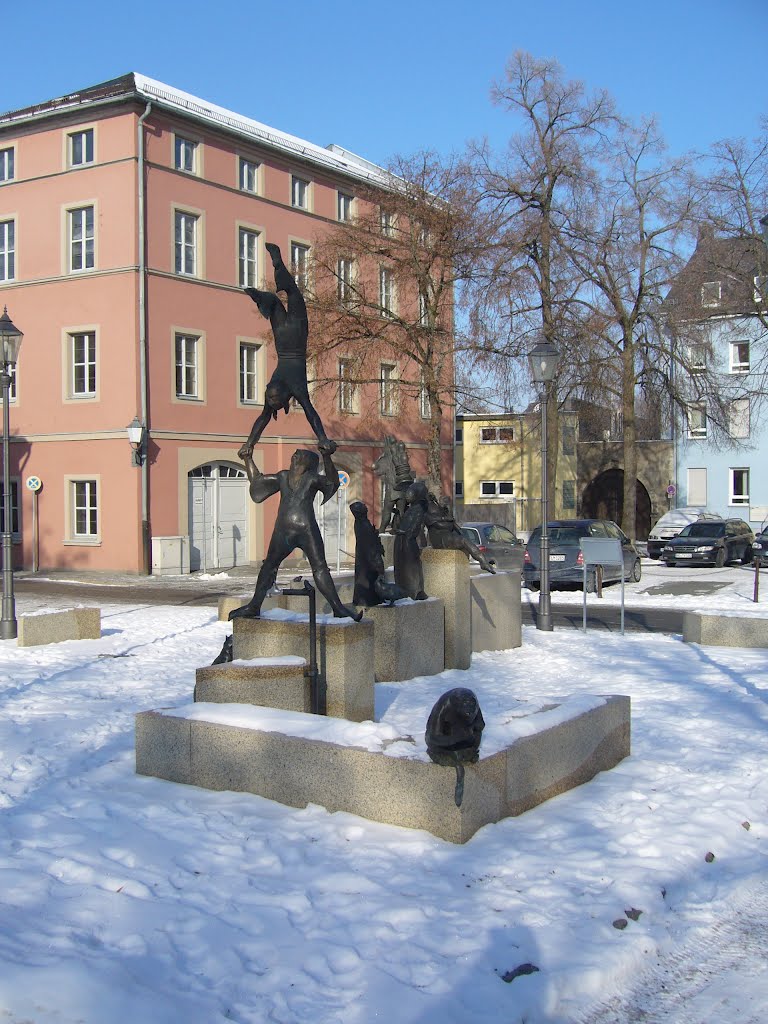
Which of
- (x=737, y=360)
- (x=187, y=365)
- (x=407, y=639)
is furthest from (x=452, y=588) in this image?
(x=737, y=360)

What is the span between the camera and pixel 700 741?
8.07 metres

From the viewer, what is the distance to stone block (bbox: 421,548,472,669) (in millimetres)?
11555

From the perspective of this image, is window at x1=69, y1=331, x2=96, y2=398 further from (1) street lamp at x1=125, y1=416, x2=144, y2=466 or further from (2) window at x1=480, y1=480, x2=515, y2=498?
(2) window at x1=480, y1=480, x2=515, y2=498

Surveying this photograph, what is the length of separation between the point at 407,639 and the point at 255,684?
345cm

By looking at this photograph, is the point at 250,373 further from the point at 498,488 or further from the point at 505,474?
the point at 498,488

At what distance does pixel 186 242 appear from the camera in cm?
2944

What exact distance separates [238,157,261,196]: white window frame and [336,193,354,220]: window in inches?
146

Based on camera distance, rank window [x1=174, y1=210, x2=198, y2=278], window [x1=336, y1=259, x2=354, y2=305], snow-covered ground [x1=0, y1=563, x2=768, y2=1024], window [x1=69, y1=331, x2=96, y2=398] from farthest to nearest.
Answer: window [x1=174, y1=210, x2=198, y2=278] → window [x1=69, y1=331, x2=96, y2=398] → window [x1=336, y1=259, x2=354, y2=305] → snow-covered ground [x1=0, y1=563, x2=768, y2=1024]

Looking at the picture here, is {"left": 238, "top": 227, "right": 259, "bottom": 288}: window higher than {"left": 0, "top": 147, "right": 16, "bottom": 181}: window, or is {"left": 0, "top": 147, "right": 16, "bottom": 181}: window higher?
{"left": 0, "top": 147, "right": 16, "bottom": 181}: window

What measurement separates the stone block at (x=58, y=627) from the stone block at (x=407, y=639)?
5.01 m

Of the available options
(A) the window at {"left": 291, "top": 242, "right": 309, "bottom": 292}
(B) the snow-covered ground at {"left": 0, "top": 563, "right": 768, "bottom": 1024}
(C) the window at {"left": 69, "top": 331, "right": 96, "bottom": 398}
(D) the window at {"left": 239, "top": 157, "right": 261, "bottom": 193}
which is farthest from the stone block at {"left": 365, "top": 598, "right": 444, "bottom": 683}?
(D) the window at {"left": 239, "top": 157, "right": 261, "bottom": 193}

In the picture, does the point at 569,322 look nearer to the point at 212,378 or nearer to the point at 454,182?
the point at 454,182

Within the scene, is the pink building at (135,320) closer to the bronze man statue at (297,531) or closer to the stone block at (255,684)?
the bronze man statue at (297,531)

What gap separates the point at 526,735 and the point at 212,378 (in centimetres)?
2507
